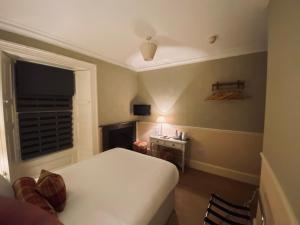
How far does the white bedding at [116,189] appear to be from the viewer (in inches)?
36.8

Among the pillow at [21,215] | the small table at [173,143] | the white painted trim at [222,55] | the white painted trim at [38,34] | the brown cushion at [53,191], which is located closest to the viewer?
the pillow at [21,215]

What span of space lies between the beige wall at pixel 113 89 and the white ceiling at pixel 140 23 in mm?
407

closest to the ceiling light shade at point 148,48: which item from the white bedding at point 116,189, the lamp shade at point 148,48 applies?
the lamp shade at point 148,48

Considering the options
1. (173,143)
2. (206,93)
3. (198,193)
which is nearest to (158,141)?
(173,143)

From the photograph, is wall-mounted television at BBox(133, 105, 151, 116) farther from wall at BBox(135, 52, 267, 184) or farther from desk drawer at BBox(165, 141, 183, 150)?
desk drawer at BBox(165, 141, 183, 150)

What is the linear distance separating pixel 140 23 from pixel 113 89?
5.81ft

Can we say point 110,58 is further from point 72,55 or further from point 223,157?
point 223,157

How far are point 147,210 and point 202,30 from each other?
217 centimetres

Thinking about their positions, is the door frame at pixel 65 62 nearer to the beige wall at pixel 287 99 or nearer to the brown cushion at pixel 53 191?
the brown cushion at pixel 53 191

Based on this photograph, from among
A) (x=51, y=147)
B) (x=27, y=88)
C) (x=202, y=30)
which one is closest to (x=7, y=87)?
(x=27, y=88)

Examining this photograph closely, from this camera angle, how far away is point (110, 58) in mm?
2910

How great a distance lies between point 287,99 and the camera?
0.80 m

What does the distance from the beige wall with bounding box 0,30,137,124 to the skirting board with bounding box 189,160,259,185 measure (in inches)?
80.5

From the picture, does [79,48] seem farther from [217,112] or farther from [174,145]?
[217,112]
